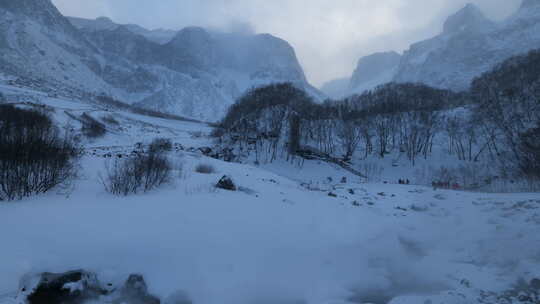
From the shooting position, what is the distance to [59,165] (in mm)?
5969

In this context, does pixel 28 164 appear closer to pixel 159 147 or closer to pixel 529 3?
pixel 159 147

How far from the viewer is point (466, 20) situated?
144m

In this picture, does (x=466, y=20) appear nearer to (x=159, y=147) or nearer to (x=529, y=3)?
(x=529, y=3)

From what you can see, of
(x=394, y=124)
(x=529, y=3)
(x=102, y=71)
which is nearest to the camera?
(x=394, y=124)

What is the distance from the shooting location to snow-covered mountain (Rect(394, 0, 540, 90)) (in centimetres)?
9354

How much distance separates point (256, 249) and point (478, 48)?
15373 cm

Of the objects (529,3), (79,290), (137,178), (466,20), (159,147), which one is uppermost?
(466,20)

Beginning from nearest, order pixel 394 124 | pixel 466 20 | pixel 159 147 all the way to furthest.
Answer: pixel 159 147 < pixel 394 124 < pixel 466 20

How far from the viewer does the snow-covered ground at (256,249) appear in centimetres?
319

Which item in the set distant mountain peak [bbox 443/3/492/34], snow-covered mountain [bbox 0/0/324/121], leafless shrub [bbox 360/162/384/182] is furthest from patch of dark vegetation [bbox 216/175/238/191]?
distant mountain peak [bbox 443/3/492/34]

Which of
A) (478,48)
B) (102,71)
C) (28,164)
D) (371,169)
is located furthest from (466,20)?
(102,71)

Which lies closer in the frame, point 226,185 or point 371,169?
point 226,185

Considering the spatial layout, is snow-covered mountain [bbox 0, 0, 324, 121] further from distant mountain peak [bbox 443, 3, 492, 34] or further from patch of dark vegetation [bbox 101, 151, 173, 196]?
patch of dark vegetation [bbox 101, 151, 173, 196]

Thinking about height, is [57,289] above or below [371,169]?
below
